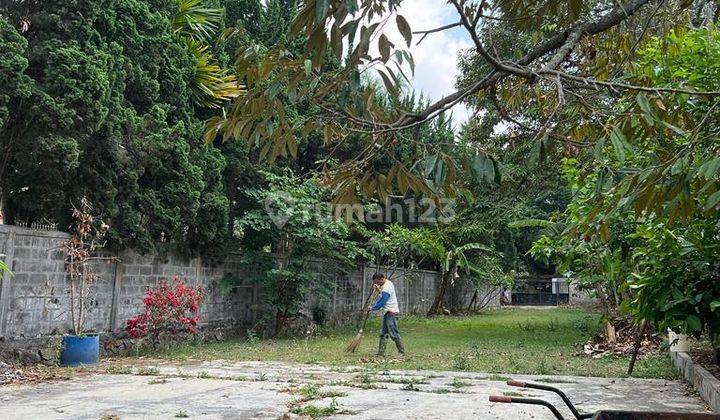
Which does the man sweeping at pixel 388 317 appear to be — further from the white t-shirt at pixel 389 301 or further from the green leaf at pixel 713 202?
the green leaf at pixel 713 202

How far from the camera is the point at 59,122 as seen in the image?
7938mm

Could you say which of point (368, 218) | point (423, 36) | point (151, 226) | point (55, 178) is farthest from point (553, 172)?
point (423, 36)

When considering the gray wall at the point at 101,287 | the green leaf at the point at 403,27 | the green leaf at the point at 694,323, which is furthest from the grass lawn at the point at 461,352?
the green leaf at the point at 403,27

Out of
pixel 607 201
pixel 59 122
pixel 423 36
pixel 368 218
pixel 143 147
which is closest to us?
pixel 423 36

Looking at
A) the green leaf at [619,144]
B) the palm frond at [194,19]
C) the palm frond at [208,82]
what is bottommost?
the green leaf at [619,144]

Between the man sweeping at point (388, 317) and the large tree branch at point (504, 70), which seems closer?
the large tree branch at point (504, 70)

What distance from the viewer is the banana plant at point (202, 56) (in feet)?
36.3

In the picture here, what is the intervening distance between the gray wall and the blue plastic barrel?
47 centimetres

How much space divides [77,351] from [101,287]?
4.71 ft

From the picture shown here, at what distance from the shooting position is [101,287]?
31.6 feet

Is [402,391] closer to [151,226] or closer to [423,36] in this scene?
[423,36]

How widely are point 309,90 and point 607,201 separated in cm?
189

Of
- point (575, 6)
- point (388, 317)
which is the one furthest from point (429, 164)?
point (388, 317)

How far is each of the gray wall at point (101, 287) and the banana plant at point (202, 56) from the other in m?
2.83
